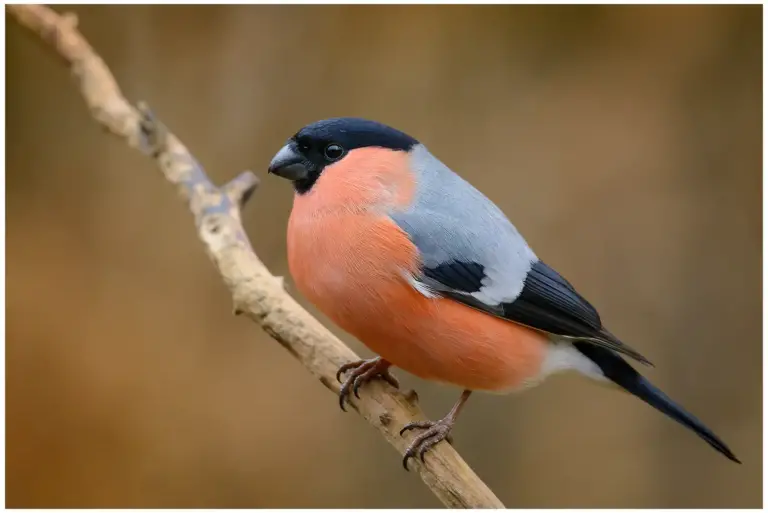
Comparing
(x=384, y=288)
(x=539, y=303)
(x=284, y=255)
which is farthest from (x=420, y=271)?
(x=284, y=255)

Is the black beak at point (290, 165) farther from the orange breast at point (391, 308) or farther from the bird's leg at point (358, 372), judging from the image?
the bird's leg at point (358, 372)

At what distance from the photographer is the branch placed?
104 cm

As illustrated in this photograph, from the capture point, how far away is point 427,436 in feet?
3.45

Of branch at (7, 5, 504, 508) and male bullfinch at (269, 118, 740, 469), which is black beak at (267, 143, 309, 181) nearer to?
male bullfinch at (269, 118, 740, 469)

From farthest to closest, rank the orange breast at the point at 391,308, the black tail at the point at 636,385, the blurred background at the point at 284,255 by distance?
the blurred background at the point at 284,255 < the black tail at the point at 636,385 < the orange breast at the point at 391,308

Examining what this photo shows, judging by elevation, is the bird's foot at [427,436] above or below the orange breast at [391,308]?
below

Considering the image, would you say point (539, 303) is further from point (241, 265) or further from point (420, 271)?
point (241, 265)

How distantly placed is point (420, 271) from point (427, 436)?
232 millimetres

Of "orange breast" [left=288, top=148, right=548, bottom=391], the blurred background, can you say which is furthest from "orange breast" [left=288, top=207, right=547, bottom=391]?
the blurred background

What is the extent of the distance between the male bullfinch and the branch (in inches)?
2.2

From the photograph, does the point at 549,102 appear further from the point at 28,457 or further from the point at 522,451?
the point at 28,457

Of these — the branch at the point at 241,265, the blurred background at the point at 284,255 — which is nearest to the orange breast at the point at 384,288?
the branch at the point at 241,265

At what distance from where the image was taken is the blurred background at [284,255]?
173 cm

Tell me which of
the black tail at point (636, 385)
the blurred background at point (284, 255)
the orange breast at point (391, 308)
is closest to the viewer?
A: the orange breast at point (391, 308)
